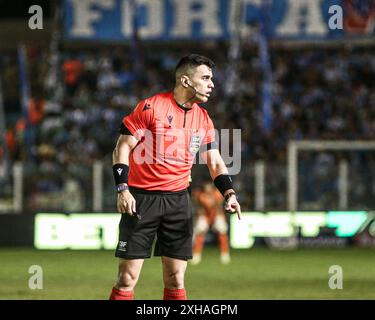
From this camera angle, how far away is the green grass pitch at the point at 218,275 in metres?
14.0

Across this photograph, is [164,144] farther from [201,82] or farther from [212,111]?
[212,111]

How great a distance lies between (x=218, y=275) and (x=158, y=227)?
7.95 m

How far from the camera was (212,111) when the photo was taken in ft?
89.9

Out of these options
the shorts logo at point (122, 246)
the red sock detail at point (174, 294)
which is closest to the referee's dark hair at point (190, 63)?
the shorts logo at point (122, 246)

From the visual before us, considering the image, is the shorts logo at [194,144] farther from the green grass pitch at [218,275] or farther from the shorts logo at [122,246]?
the green grass pitch at [218,275]

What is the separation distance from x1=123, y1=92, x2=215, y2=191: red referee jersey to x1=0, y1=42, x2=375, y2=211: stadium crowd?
14251 millimetres

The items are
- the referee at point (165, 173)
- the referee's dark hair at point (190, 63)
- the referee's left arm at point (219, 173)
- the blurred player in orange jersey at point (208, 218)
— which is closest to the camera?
the referee at point (165, 173)

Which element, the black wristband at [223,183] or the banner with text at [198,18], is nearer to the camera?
the black wristband at [223,183]

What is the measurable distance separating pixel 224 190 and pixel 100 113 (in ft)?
63.0

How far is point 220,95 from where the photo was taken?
93.6 ft

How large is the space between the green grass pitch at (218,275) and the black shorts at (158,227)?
4.07 metres

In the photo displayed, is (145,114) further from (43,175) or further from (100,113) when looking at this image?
(100,113)
